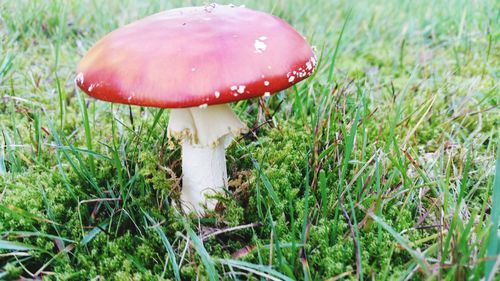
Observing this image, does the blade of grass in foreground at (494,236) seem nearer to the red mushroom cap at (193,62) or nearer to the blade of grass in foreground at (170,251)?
the red mushroom cap at (193,62)

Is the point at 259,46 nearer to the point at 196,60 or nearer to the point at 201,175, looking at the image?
the point at 196,60

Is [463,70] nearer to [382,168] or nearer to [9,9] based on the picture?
[382,168]

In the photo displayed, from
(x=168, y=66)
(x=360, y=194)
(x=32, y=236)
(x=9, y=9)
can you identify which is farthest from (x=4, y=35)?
(x=360, y=194)

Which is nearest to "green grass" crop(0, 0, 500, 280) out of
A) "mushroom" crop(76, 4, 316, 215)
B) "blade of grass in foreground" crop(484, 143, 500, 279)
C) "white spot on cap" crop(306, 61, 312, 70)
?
"blade of grass in foreground" crop(484, 143, 500, 279)

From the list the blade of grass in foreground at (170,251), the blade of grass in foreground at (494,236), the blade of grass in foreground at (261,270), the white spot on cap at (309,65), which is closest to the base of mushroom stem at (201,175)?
the blade of grass in foreground at (170,251)

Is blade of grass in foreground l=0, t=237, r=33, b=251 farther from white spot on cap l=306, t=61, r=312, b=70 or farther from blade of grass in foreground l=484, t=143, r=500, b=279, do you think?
blade of grass in foreground l=484, t=143, r=500, b=279

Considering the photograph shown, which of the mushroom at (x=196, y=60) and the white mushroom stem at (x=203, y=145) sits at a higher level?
the mushroom at (x=196, y=60)

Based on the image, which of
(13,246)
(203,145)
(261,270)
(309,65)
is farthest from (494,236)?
(13,246)
